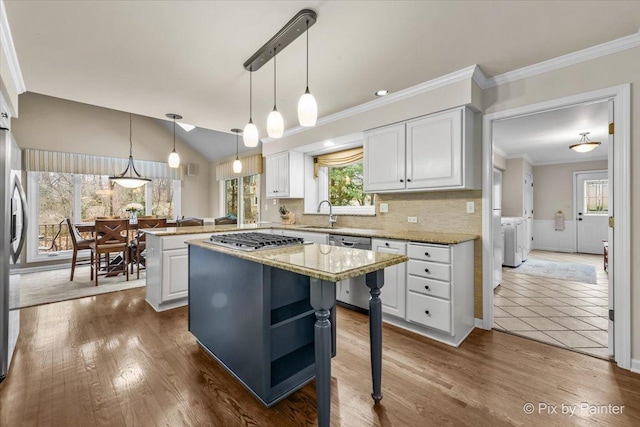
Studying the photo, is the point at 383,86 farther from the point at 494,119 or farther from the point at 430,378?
the point at 430,378

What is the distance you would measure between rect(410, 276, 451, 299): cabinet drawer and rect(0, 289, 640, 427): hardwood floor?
16.1 inches

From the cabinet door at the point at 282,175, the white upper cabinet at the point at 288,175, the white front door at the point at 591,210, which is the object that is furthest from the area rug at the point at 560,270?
the cabinet door at the point at 282,175

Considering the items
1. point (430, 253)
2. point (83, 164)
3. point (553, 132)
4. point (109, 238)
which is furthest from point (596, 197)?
point (83, 164)

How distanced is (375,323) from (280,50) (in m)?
2.08

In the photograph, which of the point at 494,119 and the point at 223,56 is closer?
the point at 223,56

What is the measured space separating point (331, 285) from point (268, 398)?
85cm

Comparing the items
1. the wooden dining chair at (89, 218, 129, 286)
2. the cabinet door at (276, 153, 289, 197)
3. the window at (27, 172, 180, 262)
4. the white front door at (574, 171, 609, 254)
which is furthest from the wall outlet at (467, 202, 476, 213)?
the window at (27, 172, 180, 262)

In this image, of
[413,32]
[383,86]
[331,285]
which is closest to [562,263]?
[383,86]

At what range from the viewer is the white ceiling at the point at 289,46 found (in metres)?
1.76

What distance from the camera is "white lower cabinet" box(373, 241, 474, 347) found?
231 centimetres

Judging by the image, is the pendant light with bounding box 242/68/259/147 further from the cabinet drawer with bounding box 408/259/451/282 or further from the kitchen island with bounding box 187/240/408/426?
the cabinet drawer with bounding box 408/259/451/282

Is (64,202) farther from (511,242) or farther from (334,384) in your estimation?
(511,242)

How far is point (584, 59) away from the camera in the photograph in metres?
2.19

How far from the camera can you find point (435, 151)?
106 inches
